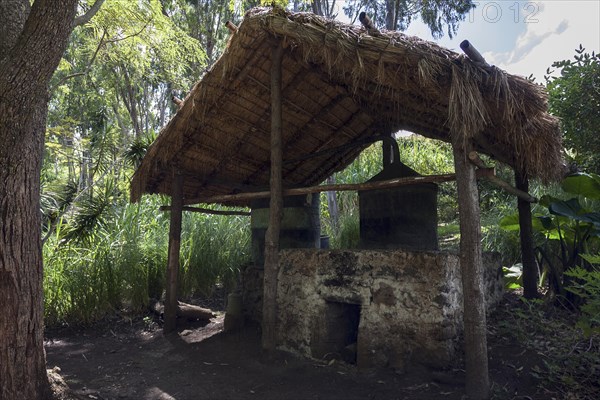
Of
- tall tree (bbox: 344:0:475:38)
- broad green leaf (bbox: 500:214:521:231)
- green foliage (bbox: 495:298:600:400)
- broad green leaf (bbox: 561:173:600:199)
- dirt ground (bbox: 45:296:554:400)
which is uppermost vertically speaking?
tall tree (bbox: 344:0:475:38)

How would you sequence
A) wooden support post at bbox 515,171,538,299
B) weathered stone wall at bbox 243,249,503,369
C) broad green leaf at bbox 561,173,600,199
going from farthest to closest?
wooden support post at bbox 515,171,538,299, broad green leaf at bbox 561,173,600,199, weathered stone wall at bbox 243,249,503,369

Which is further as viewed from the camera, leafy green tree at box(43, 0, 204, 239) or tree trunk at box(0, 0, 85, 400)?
leafy green tree at box(43, 0, 204, 239)

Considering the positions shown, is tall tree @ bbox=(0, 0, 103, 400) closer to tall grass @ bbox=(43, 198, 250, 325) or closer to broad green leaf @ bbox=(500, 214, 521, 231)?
tall grass @ bbox=(43, 198, 250, 325)

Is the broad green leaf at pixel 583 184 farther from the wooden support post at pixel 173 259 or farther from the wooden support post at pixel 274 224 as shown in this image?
the wooden support post at pixel 173 259

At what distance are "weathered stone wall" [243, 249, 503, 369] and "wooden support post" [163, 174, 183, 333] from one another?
1665mm

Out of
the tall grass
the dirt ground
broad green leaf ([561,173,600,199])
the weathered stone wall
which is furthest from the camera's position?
the tall grass

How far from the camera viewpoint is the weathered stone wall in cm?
361

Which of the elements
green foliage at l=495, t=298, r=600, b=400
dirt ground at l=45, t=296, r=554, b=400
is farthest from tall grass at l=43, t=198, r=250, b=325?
green foliage at l=495, t=298, r=600, b=400

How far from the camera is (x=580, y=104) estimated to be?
5.51m

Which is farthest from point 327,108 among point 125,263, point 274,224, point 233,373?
point 125,263

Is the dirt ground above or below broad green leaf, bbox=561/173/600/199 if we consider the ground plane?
below

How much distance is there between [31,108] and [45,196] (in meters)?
4.33

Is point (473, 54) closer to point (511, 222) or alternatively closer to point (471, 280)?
point (471, 280)

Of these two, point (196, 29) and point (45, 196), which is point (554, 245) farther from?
point (196, 29)
